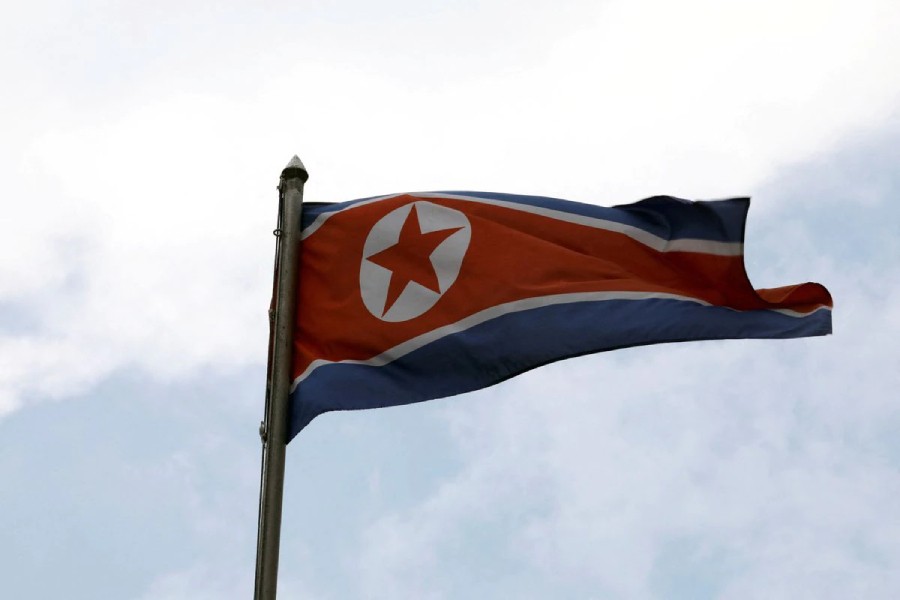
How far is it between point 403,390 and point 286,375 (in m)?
0.95

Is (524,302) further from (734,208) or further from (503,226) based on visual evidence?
(734,208)

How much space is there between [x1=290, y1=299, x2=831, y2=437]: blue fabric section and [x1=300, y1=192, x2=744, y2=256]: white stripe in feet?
1.69

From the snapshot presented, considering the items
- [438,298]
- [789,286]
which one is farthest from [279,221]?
[789,286]

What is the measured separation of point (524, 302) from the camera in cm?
1080

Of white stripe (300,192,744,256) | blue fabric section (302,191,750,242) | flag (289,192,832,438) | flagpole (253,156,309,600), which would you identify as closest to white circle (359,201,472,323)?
flag (289,192,832,438)

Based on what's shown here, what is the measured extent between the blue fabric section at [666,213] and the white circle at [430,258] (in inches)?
14.0

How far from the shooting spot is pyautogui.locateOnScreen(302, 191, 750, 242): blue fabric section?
36.4ft

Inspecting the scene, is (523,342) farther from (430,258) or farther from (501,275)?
(430,258)

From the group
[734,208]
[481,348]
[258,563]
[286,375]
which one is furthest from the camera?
[734,208]

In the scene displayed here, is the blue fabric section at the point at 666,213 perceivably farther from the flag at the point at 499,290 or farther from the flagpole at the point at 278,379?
the flagpole at the point at 278,379

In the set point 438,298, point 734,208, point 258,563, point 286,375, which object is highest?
point 734,208

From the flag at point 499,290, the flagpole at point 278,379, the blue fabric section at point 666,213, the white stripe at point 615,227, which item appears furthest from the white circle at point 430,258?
the flagpole at point 278,379

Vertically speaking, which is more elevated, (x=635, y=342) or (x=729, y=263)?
(x=729, y=263)

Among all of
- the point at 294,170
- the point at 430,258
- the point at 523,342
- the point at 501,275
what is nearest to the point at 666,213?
the point at 501,275
